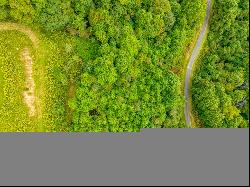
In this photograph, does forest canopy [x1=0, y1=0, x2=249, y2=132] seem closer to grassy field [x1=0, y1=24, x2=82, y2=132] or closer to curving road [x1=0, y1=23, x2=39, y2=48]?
grassy field [x1=0, y1=24, x2=82, y2=132]

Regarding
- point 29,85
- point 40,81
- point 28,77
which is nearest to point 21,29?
point 28,77

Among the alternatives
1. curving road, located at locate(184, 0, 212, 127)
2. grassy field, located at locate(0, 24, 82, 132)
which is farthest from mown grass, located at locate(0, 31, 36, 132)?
curving road, located at locate(184, 0, 212, 127)

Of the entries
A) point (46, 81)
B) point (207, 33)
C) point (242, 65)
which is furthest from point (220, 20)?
point (46, 81)

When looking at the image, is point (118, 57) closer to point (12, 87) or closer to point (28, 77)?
point (28, 77)

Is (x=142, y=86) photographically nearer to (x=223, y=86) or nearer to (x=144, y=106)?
(x=144, y=106)

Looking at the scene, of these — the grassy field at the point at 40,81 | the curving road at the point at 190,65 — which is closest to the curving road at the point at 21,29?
the grassy field at the point at 40,81
